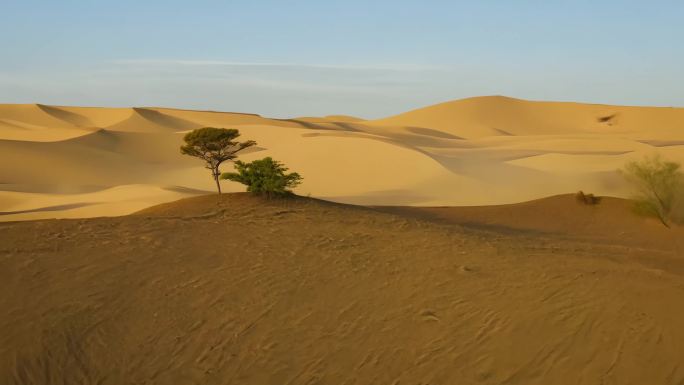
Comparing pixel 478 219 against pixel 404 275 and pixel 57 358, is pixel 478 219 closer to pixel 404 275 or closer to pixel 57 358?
pixel 404 275

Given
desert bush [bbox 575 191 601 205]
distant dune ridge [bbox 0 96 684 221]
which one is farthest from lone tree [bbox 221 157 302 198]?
desert bush [bbox 575 191 601 205]

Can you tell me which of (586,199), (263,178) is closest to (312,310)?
(263,178)

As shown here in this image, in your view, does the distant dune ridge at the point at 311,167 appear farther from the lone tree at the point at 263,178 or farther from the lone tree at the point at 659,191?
the lone tree at the point at 263,178

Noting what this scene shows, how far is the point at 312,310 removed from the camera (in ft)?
32.1

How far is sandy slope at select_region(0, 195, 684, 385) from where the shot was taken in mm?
8453

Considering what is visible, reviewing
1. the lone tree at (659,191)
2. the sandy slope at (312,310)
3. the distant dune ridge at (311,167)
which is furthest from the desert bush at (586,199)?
the sandy slope at (312,310)

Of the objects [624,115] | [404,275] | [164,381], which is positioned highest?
[624,115]

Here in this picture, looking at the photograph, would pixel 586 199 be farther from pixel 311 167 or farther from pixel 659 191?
pixel 311 167

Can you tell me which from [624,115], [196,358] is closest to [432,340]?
[196,358]

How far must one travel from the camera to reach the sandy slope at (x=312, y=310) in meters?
8.45

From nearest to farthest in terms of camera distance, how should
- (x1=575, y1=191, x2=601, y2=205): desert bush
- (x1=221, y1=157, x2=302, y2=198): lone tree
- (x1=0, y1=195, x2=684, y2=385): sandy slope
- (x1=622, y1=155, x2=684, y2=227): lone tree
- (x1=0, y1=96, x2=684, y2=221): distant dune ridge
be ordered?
(x1=0, y1=195, x2=684, y2=385): sandy slope → (x1=221, y1=157, x2=302, y2=198): lone tree → (x1=622, y1=155, x2=684, y2=227): lone tree → (x1=575, y1=191, x2=601, y2=205): desert bush → (x1=0, y1=96, x2=684, y2=221): distant dune ridge

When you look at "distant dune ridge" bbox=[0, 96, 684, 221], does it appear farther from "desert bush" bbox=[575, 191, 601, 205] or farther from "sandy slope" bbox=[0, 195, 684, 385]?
"sandy slope" bbox=[0, 195, 684, 385]

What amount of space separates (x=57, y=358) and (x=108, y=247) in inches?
135

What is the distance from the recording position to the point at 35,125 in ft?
232
